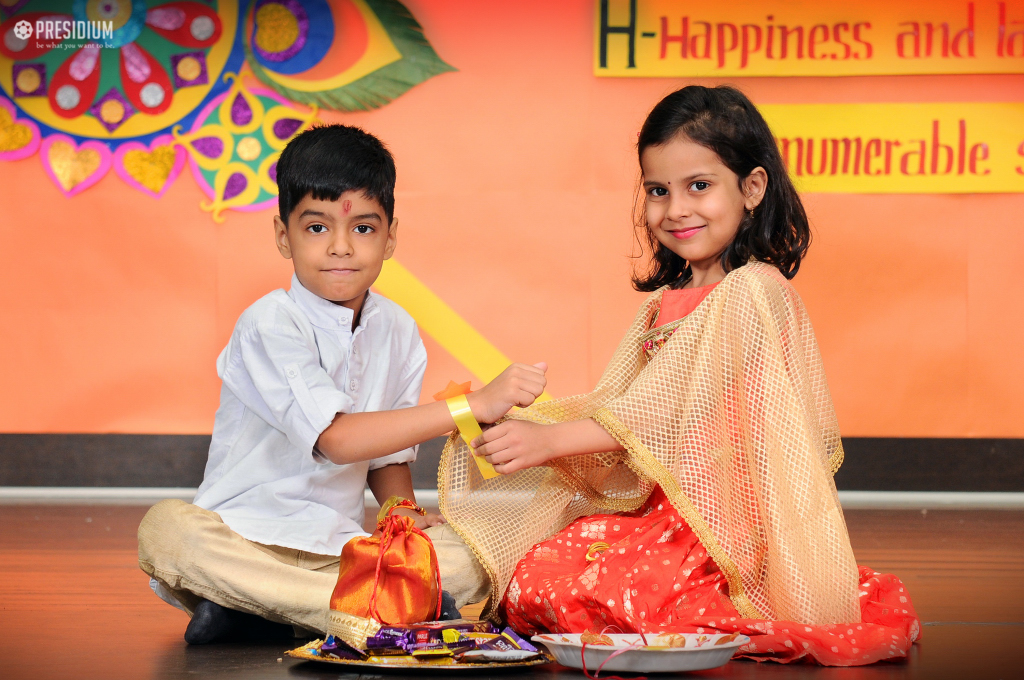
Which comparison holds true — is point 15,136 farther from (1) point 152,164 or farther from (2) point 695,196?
(2) point 695,196

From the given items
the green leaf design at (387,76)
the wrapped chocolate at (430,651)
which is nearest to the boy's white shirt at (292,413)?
the wrapped chocolate at (430,651)

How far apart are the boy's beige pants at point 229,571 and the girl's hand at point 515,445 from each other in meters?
0.20

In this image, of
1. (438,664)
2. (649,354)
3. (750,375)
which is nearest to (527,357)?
(649,354)

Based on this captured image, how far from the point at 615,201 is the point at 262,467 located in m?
1.80

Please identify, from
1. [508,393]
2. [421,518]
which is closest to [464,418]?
[508,393]

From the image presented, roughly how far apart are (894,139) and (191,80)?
219cm

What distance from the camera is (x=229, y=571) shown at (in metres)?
1.41

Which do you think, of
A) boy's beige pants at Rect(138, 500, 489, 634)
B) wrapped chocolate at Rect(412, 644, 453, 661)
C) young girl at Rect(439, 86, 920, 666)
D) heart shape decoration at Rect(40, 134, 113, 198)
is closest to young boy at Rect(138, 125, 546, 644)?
boy's beige pants at Rect(138, 500, 489, 634)

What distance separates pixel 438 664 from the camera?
1.22 meters

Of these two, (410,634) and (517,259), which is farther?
(517,259)

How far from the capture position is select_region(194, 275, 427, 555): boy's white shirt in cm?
147

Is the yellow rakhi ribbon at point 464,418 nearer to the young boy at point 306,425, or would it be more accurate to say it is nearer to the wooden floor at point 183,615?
the young boy at point 306,425

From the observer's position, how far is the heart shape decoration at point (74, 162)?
309 cm

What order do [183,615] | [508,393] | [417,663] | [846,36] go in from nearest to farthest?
[417,663], [508,393], [183,615], [846,36]
